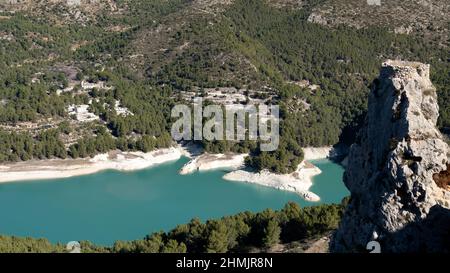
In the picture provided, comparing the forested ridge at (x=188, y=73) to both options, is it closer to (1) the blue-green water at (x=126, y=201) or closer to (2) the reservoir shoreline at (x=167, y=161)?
(2) the reservoir shoreline at (x=167, y=161)

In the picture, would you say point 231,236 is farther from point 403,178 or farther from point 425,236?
point 425,236

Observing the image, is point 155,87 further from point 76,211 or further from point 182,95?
point 76,211

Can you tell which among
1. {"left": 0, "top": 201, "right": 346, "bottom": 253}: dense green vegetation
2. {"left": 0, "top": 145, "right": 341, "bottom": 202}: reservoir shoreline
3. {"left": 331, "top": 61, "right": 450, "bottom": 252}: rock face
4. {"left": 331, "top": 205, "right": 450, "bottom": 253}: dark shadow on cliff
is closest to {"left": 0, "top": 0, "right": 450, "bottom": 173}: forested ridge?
{"left": 0, "top": 145, "right": 341, "bottom": 202}: reservoir shoreline

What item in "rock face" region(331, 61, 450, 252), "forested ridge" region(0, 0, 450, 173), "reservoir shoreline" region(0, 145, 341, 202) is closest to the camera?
"rock face" region(331, 61, 450, 252)

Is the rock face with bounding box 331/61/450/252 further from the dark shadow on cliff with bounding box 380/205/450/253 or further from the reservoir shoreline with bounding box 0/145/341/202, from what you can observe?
the reservoir shoreline with bounding box 0/145/341/202

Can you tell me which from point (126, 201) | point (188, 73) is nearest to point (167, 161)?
point (126, 201)

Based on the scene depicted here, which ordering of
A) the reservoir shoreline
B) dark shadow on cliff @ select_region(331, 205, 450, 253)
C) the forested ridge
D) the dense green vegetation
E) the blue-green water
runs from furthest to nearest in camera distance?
the forested ridge, the reservoir shoreline, the blue-green water, the dense green vegetation, dark shadow on cliff @ select_region(331, 205, 450, 253)

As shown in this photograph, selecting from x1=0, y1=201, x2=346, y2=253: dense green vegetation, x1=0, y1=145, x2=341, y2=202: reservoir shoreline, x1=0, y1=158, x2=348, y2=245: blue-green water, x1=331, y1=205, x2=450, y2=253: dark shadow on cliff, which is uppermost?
x1=331, y1=205, x2=450, y2=253: dark shadow on cliff

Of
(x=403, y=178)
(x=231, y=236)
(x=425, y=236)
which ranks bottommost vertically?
(x=231, y=236)
